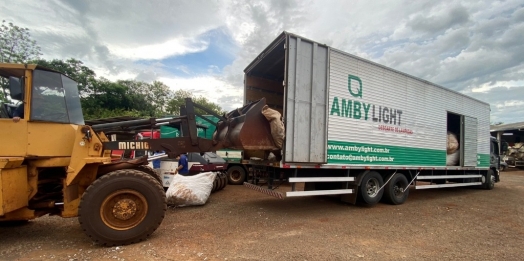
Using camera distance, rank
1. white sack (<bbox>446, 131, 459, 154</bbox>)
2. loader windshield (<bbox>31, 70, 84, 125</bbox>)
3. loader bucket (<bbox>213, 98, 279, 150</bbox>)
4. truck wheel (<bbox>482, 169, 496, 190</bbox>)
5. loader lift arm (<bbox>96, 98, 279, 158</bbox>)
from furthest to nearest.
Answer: truck wheel (<bbox>482, 169, 496, 190</bbox>) → white sack (<bbox>446, 131, 459, 154</bbox>) → loader bucket (<bbox>213, 98, 279, 150</bbox>) → loader lift arm (<bbox>96, 98, 279, 158</bbox>) → loader windshield (<bbox>31, 70, 84, 125</bbox>)

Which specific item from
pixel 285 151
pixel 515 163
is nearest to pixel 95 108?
pixel 285 151

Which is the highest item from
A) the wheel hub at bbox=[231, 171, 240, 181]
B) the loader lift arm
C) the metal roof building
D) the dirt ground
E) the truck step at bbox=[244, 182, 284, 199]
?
the metal roof building

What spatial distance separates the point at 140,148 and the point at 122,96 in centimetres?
2822

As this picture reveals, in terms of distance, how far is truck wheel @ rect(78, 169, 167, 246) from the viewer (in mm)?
3869

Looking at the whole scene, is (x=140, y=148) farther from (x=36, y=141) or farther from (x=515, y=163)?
(x=515, y=163)

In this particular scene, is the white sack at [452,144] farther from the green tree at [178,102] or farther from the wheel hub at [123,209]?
the green tree at [178,102]

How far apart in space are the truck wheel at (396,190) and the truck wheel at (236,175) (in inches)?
217

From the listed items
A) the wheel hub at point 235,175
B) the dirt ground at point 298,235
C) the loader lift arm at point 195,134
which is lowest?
the dirt ground at point 298,235

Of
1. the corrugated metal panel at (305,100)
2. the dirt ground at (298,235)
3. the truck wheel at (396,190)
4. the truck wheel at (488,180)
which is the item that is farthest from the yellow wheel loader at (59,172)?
the truck wheel at (488,180)

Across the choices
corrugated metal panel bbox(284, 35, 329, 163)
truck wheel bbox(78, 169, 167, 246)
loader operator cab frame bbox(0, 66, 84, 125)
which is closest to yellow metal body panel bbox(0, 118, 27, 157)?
loader operator cab frame bbox(0, 66, 84, 125)

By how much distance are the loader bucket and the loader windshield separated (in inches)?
103

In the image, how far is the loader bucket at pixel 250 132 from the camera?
539 centimetres

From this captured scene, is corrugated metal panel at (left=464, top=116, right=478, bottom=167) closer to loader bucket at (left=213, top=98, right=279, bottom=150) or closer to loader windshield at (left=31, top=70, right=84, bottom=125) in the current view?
loader bucket at (left=213, top=98, right=279, bottom=150)

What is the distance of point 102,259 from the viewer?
12.0 feet
